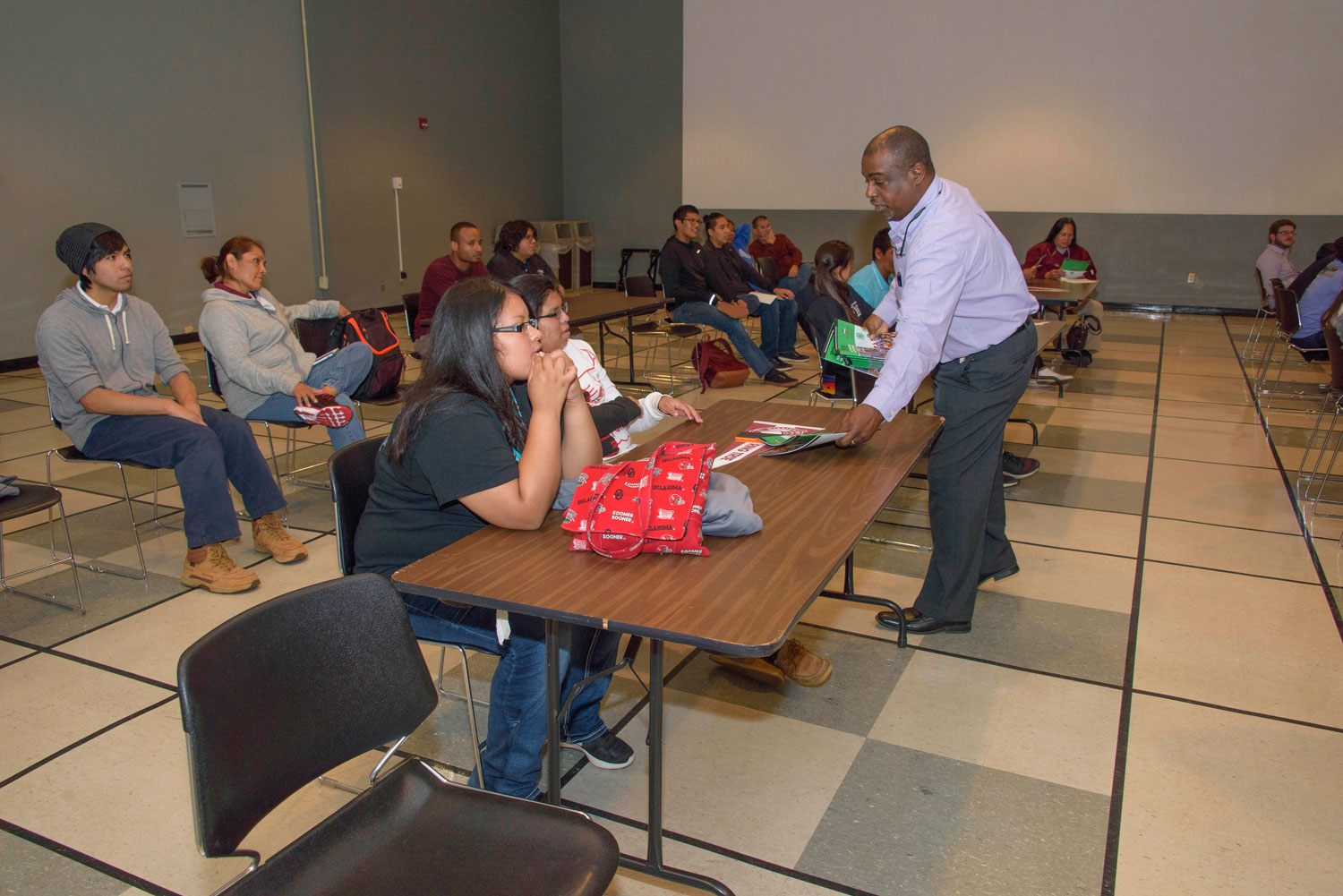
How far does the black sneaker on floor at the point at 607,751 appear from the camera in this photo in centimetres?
232

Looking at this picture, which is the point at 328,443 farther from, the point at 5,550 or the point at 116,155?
the point at 116,155

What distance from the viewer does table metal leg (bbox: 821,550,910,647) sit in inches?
118

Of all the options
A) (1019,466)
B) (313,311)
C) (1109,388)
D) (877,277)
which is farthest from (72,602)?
(1109,388)

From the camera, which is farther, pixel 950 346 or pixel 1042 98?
pixel 1042 98

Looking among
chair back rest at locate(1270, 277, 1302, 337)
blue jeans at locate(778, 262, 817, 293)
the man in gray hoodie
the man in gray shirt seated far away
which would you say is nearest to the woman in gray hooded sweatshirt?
the man in gray hoodie

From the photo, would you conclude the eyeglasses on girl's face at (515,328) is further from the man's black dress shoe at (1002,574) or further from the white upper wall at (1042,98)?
the white upper wall at (1042,98)

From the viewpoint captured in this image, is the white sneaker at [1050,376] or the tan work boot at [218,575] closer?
the tan work boot at [218,575]

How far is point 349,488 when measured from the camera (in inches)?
88.8

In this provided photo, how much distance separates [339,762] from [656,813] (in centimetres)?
64

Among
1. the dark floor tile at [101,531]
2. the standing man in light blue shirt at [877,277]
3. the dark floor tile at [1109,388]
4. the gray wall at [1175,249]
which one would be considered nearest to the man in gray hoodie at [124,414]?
the dark floor tile at [101,531]

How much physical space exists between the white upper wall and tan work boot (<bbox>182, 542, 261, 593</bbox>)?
388 inches

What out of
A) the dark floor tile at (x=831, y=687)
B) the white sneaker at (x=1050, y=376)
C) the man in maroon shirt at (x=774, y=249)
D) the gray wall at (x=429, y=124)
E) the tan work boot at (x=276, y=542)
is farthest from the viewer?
the man in maroon shirt at (x=774, y=249)

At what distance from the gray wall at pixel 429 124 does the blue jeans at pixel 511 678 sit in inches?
345

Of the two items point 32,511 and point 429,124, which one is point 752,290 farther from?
point 32,511
